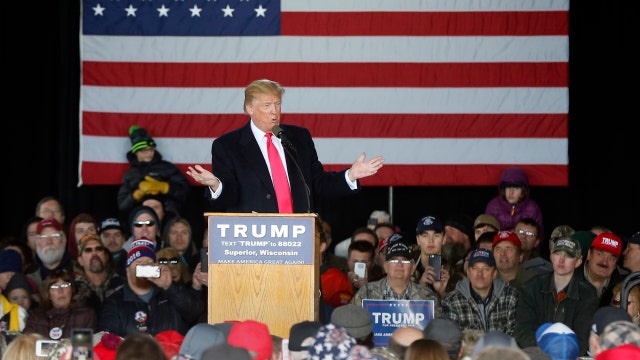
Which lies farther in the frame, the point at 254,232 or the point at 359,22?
the point at 359,22

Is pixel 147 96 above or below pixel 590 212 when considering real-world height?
above

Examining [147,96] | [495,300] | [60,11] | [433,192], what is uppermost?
[60,11]

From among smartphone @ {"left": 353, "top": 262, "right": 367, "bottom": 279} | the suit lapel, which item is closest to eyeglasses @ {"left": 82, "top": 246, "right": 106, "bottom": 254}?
smartphone @ {"left": 353, "top": 262, "right": 367, "bottom": 279}

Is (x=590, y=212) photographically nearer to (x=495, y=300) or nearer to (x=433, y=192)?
(x=433, y=192)

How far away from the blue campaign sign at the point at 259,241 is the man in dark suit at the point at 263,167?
1.00 ft

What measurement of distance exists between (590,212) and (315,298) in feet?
19.0

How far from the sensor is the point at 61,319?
24.9 ft

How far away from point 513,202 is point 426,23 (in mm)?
1673

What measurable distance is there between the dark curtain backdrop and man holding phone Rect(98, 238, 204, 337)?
11.8 ft

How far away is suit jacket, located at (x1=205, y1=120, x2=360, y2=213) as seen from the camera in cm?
617

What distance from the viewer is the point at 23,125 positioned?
36.2ft

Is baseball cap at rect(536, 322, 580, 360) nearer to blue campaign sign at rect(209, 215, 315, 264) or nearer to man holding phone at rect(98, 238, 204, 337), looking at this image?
blue campaign sign at rect(209, 215, 315, 264)

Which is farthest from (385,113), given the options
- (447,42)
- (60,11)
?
(60,11)

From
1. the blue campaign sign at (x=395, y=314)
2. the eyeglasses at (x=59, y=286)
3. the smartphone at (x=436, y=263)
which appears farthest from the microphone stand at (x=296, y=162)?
the eyeglasses at (x=59, y=286)
